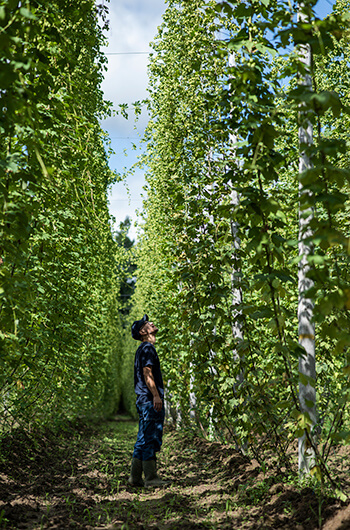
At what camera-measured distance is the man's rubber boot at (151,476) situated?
529 centimetres

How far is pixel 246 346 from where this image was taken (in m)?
3.74

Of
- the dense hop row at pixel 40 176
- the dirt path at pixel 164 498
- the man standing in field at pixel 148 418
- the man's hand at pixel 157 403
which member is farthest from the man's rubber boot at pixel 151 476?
the dense hop row at pixel 40 176

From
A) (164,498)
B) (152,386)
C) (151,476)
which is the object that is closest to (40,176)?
(152,386)

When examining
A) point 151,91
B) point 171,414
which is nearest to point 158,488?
point 151,91

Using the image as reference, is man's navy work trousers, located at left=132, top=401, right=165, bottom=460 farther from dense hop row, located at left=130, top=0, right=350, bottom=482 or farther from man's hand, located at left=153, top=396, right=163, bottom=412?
dense hop row, located at left=130, top=0, right=350, bottom=482

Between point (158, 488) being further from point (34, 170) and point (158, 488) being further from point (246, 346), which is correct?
point (34, 170)

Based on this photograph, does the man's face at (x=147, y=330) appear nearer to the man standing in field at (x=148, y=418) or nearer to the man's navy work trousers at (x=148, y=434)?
the man standing in field at (x=148, y=418)

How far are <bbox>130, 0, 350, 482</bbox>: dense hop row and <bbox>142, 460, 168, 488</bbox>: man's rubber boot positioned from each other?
0.87 m

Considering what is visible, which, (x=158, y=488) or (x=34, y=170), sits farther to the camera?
(x=158, y=488)

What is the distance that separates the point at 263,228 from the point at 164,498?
116 inches

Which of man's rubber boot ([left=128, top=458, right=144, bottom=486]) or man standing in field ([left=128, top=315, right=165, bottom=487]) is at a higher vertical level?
man standing in field ([left=128, top=315, right=165, bottom=487])

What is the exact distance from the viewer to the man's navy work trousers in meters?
5.41

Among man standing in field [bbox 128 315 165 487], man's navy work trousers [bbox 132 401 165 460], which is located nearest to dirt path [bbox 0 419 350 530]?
man standing in field [bbox 128 315 165 487]

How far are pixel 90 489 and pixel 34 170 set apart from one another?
3.54 metres
